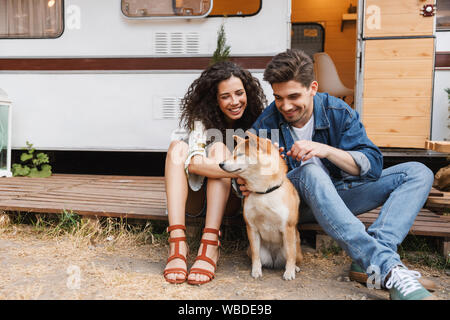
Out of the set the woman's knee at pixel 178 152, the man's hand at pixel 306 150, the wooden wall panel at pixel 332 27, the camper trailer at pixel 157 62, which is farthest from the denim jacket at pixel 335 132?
the wooden wall panel at pixel 332 27

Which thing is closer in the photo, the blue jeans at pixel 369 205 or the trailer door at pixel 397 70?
the blue jeans at pixel 369 205

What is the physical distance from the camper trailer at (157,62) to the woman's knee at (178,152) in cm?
186

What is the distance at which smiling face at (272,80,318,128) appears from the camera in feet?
7.07

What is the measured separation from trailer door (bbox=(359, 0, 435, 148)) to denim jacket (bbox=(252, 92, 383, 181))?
207 centimetres

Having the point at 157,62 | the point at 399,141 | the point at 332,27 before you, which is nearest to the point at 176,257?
the point at 157,62

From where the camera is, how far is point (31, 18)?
439 centimetres

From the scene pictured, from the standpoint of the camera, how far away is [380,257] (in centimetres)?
187

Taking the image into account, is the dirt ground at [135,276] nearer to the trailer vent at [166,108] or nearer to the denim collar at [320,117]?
the denim collar at [320,117]

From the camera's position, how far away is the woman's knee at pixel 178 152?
93.4 inches

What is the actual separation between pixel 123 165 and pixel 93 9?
1.97m

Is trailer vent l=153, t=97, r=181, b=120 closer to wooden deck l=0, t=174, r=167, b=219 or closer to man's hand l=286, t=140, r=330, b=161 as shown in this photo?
wooden deck l=0, t=174, r=167, b=219

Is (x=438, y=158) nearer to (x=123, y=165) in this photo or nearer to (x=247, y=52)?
(x=247, y=52)

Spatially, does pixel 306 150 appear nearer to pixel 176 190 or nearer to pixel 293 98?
pixel 293 98

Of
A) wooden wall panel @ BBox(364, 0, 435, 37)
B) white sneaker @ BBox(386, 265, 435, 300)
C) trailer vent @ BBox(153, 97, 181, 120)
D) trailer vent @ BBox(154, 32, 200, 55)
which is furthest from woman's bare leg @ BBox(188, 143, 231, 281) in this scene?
wooden wall panel @ BBox(364, 0, 435, 37)
